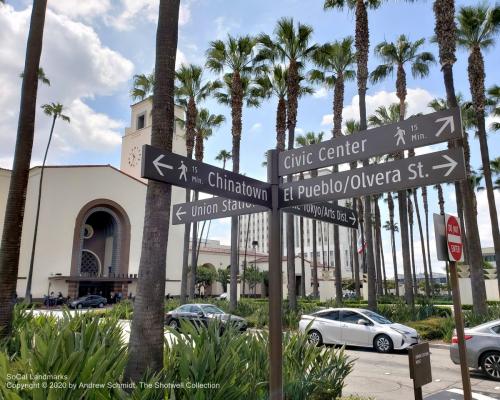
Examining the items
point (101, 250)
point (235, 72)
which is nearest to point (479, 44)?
point (235, 72)

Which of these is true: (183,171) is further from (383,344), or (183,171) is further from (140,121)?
→ (140,121)

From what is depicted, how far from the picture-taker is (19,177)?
27.8 ft

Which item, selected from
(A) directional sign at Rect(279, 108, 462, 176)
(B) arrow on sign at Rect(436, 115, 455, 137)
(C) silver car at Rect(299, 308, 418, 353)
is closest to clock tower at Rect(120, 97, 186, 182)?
(C) silver car at Rect(299, 308, 418, 353)

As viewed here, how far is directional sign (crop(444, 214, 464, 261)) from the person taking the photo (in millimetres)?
4707

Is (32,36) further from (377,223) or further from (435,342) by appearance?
(377,223)

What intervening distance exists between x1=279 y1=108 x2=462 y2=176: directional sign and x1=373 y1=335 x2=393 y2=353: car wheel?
1068 cm

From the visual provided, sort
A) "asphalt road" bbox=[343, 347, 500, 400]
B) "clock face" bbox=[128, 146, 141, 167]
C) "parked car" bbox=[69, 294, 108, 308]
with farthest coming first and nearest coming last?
"clock face" bbox=[128, 146, 141, 167] < "parked car" bbox=[69, 294, 108, 308] < "asphalt road" bbox=[343, 347, 500, 400]

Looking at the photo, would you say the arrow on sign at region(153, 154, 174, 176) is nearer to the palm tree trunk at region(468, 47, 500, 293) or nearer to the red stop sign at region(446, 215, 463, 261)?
the red stop sign at region(446, 215, 463, 261)

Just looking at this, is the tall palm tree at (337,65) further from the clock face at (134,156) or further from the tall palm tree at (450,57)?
the clock face at (134,156)

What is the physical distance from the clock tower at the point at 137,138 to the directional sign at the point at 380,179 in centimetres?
5557

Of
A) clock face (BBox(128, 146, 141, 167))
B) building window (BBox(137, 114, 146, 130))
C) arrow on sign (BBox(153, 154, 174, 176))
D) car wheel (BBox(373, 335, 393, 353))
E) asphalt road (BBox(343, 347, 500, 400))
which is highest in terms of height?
building window (BBox(137, 114, 146, 130))

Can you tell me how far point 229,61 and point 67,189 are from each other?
29487 millimetres

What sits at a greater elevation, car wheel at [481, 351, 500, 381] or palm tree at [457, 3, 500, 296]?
palm tree at [457, 3, 500, 296]

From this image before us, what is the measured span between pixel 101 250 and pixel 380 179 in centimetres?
5105
